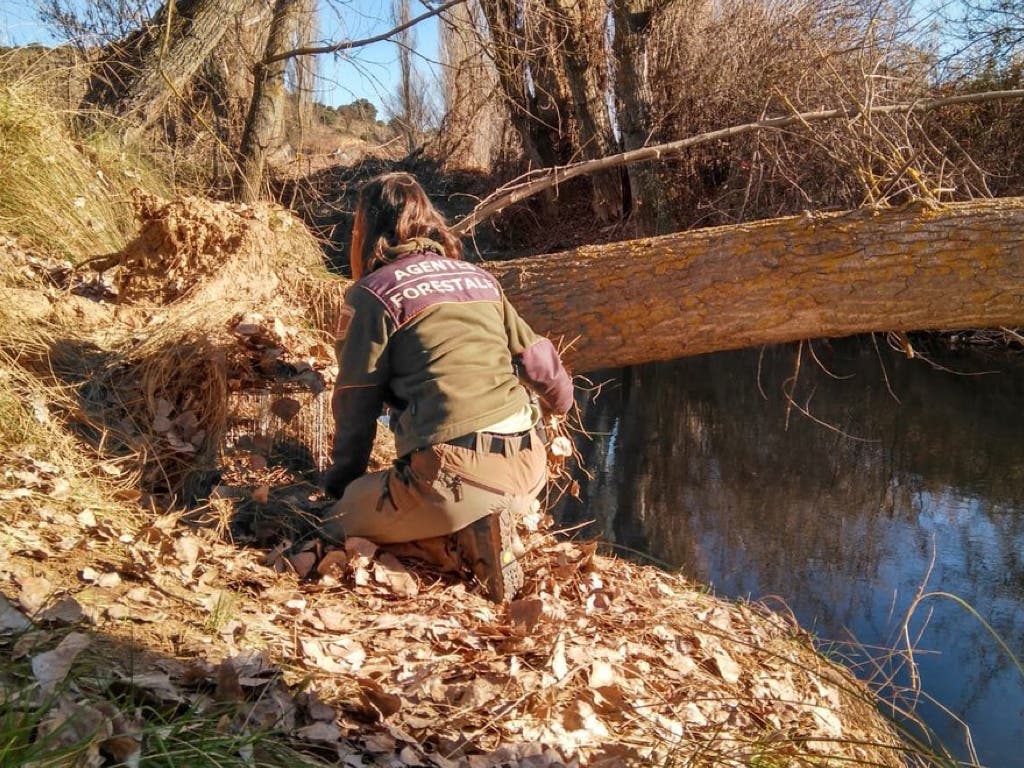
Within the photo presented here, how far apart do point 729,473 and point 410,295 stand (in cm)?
464

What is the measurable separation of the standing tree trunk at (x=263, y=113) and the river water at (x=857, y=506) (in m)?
3.78

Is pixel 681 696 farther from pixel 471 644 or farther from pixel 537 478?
pixel 537 478

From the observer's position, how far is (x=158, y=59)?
752cm

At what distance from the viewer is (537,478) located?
3838 mm

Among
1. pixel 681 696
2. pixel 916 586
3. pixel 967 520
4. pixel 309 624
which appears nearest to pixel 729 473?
pixel 967 520

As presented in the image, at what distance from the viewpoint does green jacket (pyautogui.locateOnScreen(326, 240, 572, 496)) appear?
11.7 feet

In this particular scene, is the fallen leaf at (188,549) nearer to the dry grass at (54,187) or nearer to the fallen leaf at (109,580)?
the fallen leaf at (109,580)

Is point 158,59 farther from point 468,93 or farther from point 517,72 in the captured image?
point 517,72

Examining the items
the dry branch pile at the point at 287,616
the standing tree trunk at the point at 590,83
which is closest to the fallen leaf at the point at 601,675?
the dry branch pile at the point at 287,616

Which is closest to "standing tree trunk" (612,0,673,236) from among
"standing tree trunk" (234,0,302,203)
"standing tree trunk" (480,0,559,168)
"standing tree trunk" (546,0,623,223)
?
"standing tree trunk" (546,0,623,223)

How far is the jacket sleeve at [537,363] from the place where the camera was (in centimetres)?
390

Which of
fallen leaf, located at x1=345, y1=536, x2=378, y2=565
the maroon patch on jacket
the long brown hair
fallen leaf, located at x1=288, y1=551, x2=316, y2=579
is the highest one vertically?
the long brown hair

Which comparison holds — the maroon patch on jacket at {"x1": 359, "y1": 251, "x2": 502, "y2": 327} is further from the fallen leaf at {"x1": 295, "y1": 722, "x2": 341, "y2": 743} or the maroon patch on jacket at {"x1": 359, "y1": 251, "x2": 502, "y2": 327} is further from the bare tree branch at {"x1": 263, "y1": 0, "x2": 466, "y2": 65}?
the bare tree branch at {"x1": 263, "y1": 0, "x2": 466, "y2": 65}

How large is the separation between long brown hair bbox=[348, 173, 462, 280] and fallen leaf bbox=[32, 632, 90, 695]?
196cm
